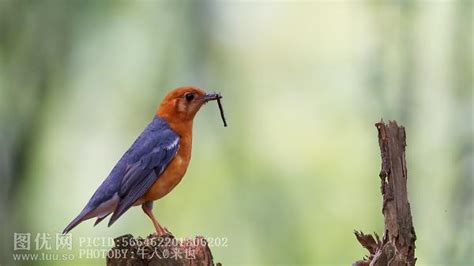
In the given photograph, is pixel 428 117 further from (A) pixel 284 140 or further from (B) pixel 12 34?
(B) pixel 12 34

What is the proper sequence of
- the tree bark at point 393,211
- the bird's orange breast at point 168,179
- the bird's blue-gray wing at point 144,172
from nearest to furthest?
the tree bark at point 393,211
the bird's blue-gray wing at point 144,172
the bird's orange breast at point 168,179

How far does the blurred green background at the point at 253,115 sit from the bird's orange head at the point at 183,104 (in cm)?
375

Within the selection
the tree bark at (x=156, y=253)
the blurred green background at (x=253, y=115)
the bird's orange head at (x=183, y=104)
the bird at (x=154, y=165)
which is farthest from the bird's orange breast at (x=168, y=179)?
the blurred green background at (x=253, y=115)

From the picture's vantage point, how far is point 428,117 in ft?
33.3

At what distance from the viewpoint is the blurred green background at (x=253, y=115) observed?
30.3 feet

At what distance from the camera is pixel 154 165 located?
5.14 metres

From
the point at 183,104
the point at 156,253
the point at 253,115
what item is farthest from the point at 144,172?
the point at 253,115

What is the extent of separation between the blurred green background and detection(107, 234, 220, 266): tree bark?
4.22 metres

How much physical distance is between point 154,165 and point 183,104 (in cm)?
42

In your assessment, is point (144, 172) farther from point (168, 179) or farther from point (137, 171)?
point (168, 179)

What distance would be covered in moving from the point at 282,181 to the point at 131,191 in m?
5.83

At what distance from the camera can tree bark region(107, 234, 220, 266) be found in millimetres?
4586

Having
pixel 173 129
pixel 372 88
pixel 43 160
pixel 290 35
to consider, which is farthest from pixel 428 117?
pixel 173 129

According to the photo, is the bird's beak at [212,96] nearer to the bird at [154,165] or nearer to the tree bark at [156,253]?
the bird at [154,165]
